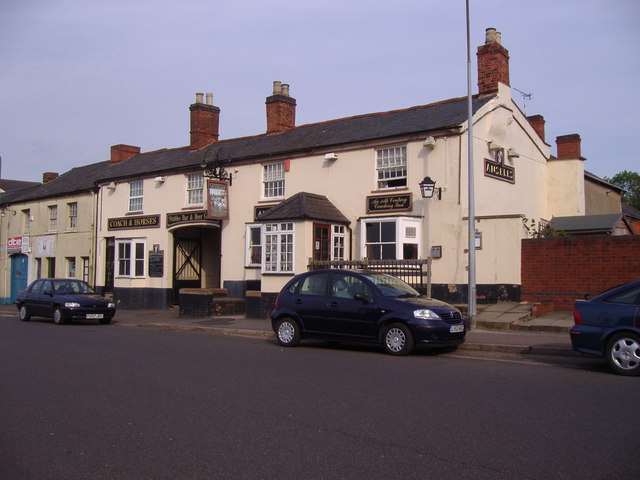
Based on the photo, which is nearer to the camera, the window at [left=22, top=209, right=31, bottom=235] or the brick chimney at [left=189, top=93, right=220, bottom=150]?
the brick chimney at [left=189, top=93, right=220, bottom=150]

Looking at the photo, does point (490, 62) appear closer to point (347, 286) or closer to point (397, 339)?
point (347, 286)

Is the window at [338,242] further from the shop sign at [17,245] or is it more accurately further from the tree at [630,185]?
the tree at [630,185]

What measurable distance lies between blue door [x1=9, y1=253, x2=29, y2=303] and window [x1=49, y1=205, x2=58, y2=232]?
3.26m

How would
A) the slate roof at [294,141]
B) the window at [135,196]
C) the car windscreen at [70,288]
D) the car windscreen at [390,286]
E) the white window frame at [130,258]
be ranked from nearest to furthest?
the car windscreen at [390,286] → the slate roof at [294,141] → the car windscreen at [70,288] → the white window frame at [130,258] → the window at [135,196]

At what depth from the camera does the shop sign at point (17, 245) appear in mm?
33625

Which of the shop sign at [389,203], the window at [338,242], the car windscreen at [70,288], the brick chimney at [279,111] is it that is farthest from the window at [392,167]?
the car windscreen at [70,288]

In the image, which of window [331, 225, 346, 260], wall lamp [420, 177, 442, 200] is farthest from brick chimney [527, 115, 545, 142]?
window [331, 225, 346, 260]

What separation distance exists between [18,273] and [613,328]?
32.8 metres

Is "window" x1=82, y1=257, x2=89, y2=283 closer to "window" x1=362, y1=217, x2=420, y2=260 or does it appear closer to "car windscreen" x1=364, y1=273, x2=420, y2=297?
"window" x1=362, y1=217, x2=420, y2=260

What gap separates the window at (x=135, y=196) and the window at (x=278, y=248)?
9.41 metres

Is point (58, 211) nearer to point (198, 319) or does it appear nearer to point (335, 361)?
point (198, 319)

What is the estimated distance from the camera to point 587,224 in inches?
803

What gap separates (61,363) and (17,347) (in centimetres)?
297

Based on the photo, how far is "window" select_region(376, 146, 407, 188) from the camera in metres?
19.3
